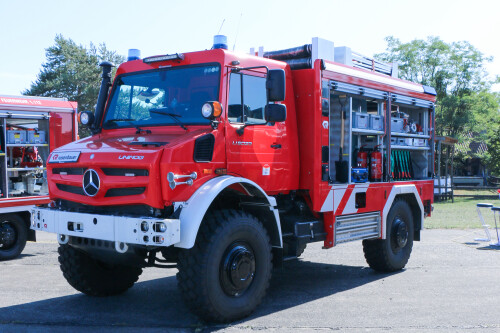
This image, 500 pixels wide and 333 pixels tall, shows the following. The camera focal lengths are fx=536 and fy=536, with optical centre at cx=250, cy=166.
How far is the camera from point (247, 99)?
250 inches

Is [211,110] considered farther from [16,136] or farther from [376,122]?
[16,136]

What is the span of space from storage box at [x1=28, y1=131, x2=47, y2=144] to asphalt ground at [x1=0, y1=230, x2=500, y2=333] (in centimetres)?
245

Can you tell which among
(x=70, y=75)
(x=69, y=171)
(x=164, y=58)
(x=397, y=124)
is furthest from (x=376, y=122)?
(x=70, y=75)

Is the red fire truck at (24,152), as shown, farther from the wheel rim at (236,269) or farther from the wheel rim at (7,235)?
the wheel rim at (236,269)

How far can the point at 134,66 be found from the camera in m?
6.91

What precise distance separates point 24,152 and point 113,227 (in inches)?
267

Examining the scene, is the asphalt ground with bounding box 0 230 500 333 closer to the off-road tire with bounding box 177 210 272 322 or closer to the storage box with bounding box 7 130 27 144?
the off-road tire with bounding box 177 210 272 322

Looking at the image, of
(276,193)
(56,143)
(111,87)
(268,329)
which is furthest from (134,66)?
(56,143)

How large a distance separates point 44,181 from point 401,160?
7.10 m

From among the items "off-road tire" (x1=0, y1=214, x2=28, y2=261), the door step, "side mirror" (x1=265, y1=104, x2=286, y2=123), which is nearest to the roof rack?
"side mirror" (x1=265, y1=104, x2=286, y2=123)

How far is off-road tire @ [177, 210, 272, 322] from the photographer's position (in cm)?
538

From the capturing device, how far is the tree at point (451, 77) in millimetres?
34906

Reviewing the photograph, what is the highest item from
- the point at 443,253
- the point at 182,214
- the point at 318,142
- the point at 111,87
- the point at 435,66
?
the point at 435,66

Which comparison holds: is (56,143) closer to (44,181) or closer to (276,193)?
(44,181)
